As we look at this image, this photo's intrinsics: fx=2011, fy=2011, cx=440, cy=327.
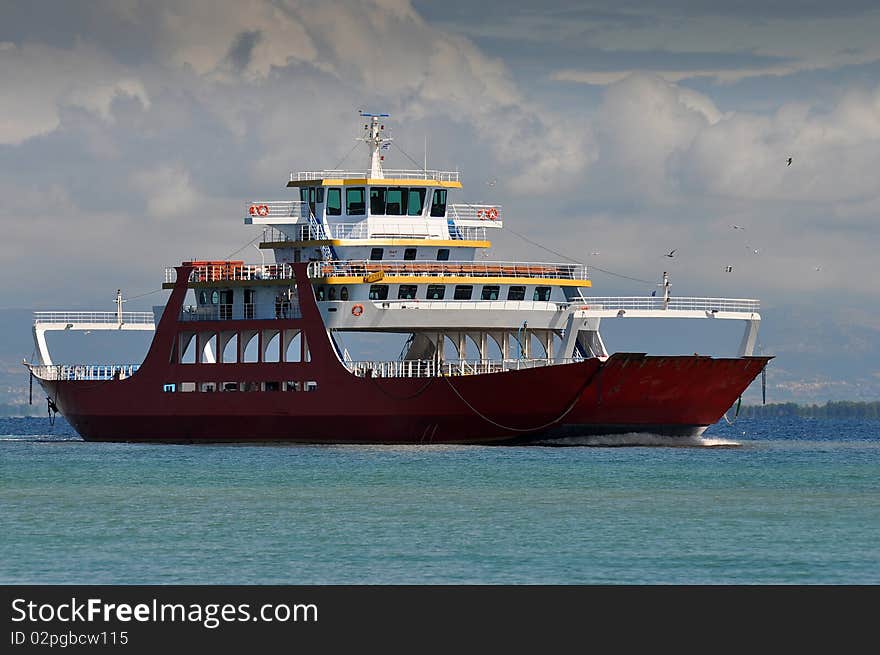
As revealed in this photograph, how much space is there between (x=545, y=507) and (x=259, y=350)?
26994 mm

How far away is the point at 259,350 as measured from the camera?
74562mm

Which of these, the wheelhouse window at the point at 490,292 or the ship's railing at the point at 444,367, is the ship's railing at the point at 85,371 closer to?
the ship's railing at the point at 444,367

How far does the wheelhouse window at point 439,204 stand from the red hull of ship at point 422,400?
21.6 feet

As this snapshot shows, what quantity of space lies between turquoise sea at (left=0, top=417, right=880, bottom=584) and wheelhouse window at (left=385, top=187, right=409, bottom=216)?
383 inches

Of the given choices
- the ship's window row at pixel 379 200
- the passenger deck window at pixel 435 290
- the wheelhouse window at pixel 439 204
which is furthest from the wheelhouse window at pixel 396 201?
the passenger deck window at pixel 435 290

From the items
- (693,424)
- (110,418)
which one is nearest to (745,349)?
(693,424)

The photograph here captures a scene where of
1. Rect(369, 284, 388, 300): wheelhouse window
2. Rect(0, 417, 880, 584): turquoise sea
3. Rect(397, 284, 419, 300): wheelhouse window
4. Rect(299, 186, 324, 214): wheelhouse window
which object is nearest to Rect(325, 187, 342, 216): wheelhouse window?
Rect(299, 186, 324, 214): wheelhouse window

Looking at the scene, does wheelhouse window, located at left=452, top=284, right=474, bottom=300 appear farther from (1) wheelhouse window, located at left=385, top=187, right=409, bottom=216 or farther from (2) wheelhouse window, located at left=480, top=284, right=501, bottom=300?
(1) wheelhouse window, located at left=385, top=187, right=409, bottom=216

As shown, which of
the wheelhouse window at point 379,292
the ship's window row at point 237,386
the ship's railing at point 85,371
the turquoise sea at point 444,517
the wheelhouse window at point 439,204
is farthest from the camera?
the ship's railing at point 85,371

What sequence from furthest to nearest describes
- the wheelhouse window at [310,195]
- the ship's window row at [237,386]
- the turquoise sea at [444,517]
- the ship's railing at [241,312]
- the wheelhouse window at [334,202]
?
the wheelhouse window at [310,195]
the wheelhouse window at [334,202]
the ship's railing at [241,312]
the ship's window row at [237,386]
the turquoise sea at [444,517]

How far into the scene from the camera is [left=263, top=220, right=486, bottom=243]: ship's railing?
243 feet

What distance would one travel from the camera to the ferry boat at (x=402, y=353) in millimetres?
67375
